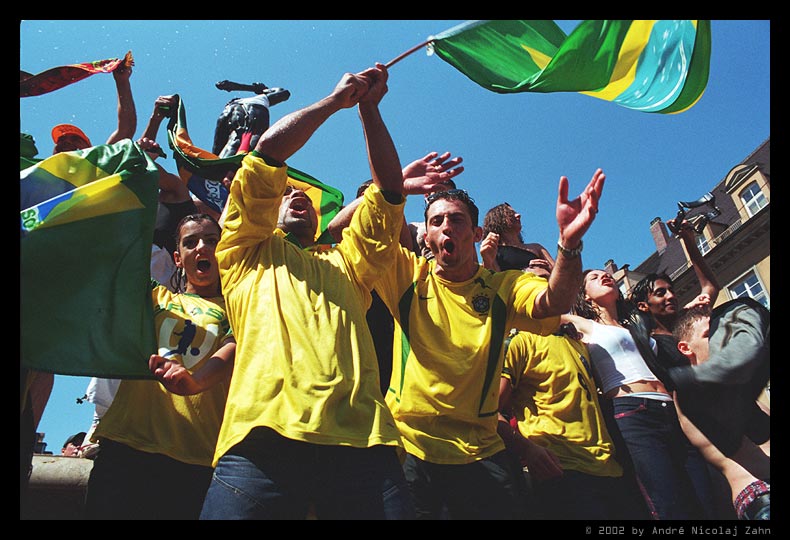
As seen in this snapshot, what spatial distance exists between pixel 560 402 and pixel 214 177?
3.40 m

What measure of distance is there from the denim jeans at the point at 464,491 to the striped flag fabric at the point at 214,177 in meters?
2.66

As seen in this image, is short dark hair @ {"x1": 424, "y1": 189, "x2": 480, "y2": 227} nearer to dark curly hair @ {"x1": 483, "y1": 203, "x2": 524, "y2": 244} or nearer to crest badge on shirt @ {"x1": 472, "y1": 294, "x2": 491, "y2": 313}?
crest badge on shirt @ {"x1": 472, "y1": 294, "x2": 491, "y2": 313}

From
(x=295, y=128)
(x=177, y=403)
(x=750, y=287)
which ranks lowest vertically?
(x=177, y=403)

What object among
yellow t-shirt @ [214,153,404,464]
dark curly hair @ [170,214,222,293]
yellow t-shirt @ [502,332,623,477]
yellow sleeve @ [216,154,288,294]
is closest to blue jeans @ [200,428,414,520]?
yellow t-shirt @ [214,153,404,464]

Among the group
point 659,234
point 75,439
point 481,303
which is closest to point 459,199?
point 481,303

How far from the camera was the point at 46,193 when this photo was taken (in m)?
3.34

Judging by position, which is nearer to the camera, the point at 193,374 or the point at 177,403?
the point at 193,374

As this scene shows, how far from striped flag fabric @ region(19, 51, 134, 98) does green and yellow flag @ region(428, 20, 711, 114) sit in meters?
3.01

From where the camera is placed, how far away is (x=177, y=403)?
3.04 meters

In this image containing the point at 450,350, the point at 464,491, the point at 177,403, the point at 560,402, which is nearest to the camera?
the point at 464,491

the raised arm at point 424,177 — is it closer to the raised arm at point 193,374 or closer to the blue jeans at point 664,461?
the raised arm at point 193,374

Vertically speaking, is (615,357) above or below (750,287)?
below

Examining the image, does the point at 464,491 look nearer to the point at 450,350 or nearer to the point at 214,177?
the point at 450,350
